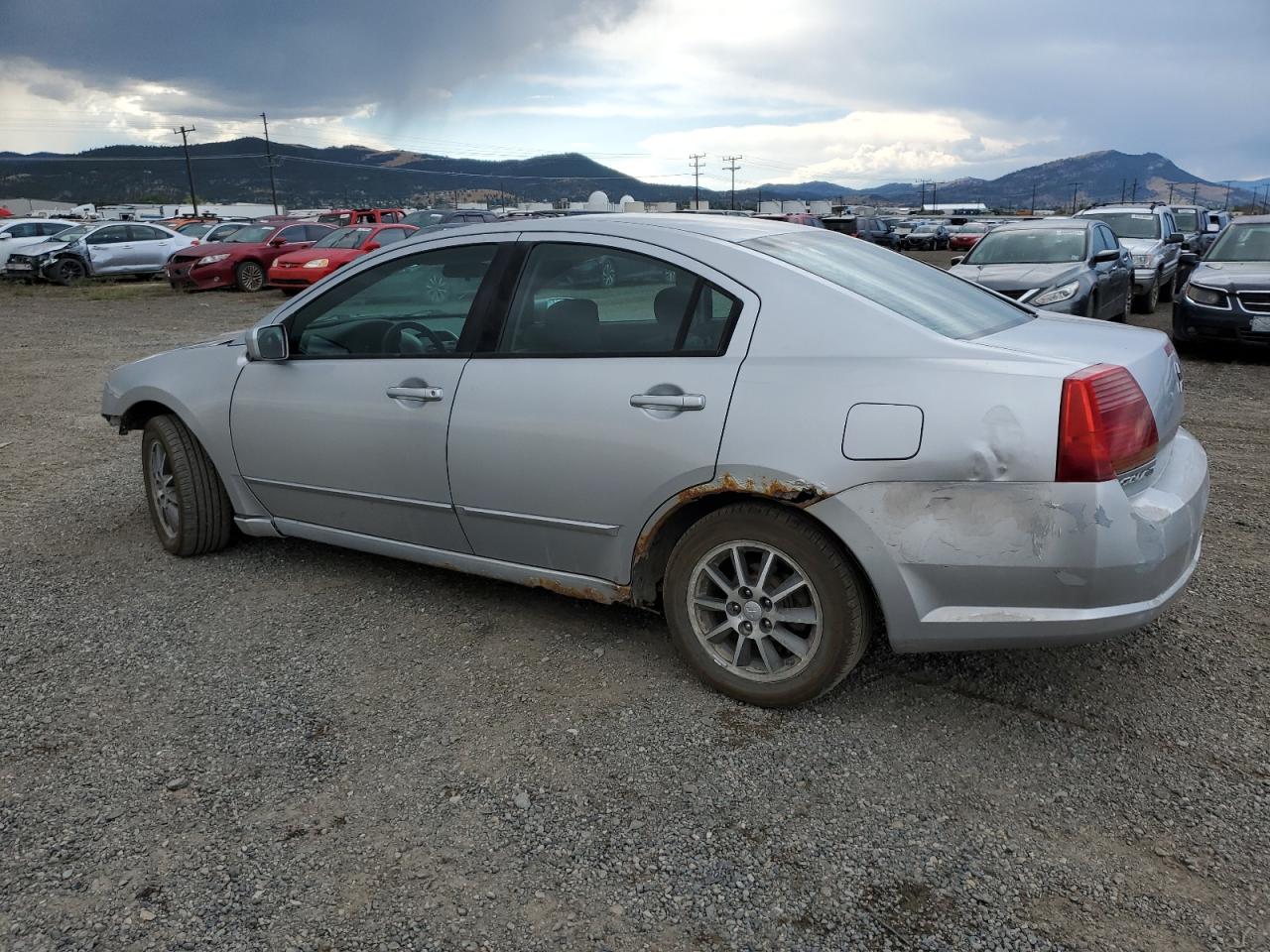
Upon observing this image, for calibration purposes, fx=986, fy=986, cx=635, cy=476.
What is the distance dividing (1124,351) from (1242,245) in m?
9.94

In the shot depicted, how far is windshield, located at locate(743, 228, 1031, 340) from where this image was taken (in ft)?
10.6

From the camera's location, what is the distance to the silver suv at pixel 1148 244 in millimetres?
14375

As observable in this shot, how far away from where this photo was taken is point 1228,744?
3.03 metres

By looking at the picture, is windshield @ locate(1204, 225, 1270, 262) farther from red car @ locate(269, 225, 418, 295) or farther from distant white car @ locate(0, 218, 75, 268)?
distant white car @ locate(0, 218, 75, 268)

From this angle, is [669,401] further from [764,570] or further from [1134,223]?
[1134,223]

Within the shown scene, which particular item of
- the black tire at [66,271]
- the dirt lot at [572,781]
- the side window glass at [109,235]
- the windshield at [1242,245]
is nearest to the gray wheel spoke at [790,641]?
the dirt lot at [572,781]

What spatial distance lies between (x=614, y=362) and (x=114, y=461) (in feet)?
16.4

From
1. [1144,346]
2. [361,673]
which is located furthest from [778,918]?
[1144,346]

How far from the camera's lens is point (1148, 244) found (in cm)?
1506

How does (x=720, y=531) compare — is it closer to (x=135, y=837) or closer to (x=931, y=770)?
(x=931, y=770)

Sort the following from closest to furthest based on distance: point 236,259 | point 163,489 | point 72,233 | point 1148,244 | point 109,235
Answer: point 163,489, point 1148,244, point 236,259, point 109,235, point 72,233

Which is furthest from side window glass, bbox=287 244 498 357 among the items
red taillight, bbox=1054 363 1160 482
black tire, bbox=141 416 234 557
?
red taillight, bbox=1054 363 1160 482

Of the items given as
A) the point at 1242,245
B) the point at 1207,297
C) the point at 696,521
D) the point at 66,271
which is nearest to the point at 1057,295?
the point at 1207,297

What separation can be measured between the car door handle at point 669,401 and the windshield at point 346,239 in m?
17.7
